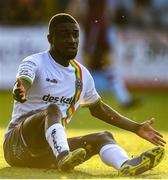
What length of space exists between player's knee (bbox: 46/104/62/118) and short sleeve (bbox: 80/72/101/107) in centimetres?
79

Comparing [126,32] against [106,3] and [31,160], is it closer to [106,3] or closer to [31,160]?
[106,3]

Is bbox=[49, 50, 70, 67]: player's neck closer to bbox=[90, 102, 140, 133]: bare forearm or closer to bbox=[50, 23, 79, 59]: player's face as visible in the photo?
bbox=[50, 23, 79, 59]: player's face

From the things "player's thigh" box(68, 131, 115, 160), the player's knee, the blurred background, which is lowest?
the blurred background

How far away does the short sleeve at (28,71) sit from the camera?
7797mm

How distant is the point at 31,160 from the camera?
8.23 meters

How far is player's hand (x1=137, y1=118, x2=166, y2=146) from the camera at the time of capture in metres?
8.24

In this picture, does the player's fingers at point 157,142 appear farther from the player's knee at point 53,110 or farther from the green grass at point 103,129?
the player's knee at point 53,110

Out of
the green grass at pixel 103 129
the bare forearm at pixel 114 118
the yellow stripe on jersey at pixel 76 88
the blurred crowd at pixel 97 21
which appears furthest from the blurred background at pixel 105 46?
the yellow stripe on jersey at pixel 76 88

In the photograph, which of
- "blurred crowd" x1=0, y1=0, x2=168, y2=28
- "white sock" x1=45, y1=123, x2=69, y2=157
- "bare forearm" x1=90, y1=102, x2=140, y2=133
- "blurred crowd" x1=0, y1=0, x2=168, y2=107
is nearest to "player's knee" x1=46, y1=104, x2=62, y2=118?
"white sock" x1=45, y1=123, x2=69, y2=157

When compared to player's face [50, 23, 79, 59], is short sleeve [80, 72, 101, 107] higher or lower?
lower

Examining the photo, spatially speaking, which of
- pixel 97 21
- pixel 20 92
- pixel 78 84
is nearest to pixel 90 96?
pixel 78 84

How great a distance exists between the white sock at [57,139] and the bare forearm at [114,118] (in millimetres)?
1082

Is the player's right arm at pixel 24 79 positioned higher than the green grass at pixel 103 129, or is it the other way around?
the player's right arm at pixel 24 79

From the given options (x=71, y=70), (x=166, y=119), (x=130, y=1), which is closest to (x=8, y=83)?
(x=130, y=1)
